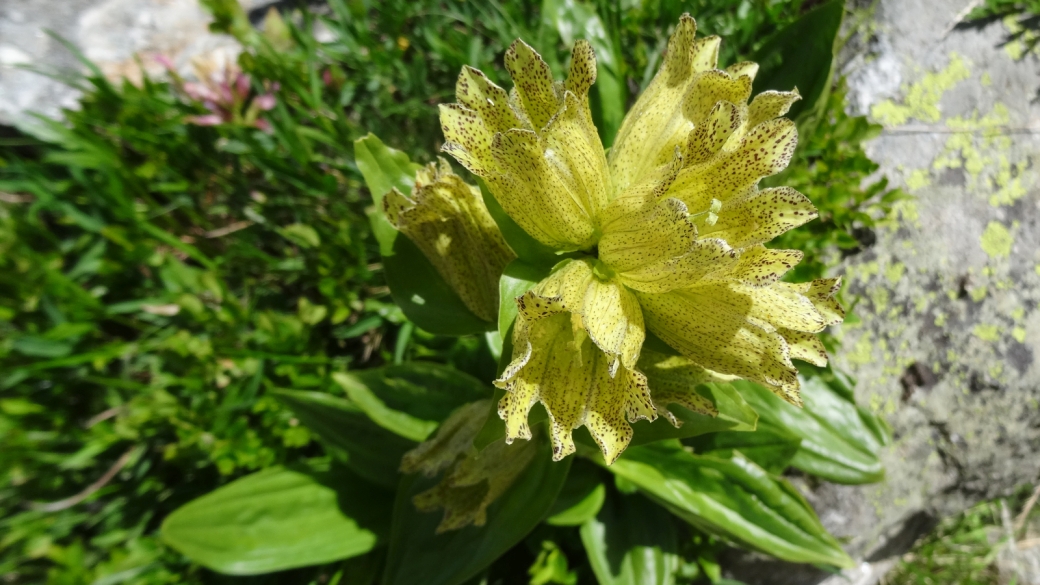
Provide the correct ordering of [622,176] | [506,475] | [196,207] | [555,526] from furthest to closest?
[196,207] → [555,526] → [506,475] → [622,176]

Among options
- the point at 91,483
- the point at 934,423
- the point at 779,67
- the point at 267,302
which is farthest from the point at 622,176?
the point at 91,483

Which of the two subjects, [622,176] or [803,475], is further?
[803,475]

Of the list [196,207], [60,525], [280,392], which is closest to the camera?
[280,392]

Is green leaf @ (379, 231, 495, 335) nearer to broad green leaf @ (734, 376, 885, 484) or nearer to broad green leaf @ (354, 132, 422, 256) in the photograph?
broad green leaf @ (354, 132, 422, 256)

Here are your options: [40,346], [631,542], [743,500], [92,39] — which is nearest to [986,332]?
[743,500]

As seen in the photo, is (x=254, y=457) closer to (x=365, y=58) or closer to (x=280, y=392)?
(x=280, y=392)

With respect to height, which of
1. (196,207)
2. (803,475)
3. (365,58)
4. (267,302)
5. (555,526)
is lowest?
(803,475)

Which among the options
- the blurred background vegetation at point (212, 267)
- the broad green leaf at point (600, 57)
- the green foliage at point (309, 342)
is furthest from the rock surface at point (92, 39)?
the broad green leaf at point (600, 57)

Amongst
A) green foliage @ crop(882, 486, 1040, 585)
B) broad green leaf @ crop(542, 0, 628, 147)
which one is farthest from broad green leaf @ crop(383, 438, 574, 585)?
green foliage @ crop(882, 486, 1040, 585)
